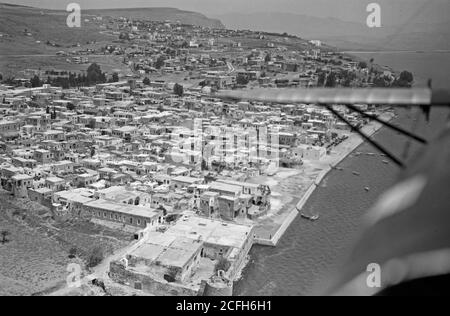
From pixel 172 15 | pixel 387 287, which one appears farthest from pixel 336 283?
pixel 172 15

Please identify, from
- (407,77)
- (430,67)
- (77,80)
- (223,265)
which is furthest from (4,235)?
(407,77)

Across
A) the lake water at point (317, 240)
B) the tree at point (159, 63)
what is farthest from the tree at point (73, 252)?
the tree at point (159, 63)

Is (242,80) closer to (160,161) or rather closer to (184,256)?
(160,161)

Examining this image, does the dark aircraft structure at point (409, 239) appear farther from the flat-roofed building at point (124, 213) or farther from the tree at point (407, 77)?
the tree at point (407, 77)

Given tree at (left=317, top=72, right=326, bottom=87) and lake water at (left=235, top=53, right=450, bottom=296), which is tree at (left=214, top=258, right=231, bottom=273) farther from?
tree at (left=317, top=72, right=326, bottom=87)

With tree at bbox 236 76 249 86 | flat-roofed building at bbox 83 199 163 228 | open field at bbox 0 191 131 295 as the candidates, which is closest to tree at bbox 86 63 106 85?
tree at bbox 236 76 249 86
